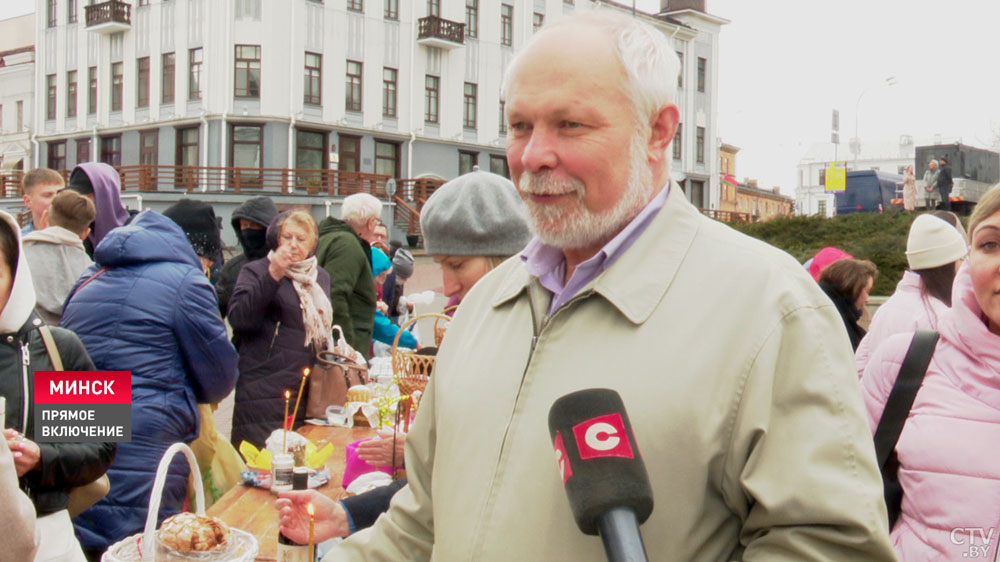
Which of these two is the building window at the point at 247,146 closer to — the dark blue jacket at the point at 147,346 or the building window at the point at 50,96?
the building window at the point at 50,96

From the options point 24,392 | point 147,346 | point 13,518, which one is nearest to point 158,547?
point 13,518

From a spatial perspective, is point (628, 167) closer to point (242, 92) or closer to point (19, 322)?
point (19, 322)

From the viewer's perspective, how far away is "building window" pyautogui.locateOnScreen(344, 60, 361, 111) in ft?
114

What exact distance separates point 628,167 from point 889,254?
1638 centimetres

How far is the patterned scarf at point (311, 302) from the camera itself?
534 centimetres

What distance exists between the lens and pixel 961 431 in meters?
2.63

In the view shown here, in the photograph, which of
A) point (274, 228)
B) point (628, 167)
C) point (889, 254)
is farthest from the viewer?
point (889, 254)

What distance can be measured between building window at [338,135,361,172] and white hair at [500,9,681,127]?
33474 mm

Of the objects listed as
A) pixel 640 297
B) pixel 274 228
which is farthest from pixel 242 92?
pixel 640 297

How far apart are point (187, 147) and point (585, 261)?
3441cm

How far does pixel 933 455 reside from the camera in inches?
104
